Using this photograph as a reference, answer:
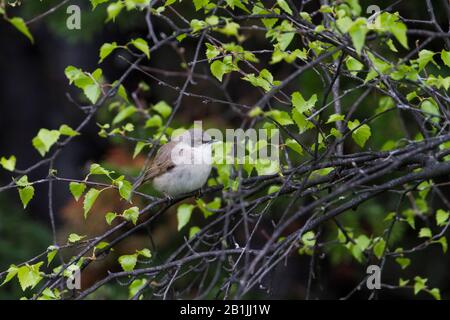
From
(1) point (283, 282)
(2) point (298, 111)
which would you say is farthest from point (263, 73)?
(1) point (283, 282)

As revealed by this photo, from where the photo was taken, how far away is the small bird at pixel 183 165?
432 centimetres

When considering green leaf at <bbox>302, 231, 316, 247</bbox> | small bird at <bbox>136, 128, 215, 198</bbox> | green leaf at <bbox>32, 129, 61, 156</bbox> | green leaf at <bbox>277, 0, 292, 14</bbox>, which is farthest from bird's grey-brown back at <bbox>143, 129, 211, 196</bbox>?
green leaf at <bbox>32, 129, 61, 156</bbox>

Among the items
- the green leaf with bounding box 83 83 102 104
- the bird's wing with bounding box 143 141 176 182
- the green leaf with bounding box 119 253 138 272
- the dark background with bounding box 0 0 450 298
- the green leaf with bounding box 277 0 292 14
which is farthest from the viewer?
the dark background with bounding box 0 0 450 298

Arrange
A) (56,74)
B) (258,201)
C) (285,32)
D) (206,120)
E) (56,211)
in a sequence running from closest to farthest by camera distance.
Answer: (285,32), (258,201), (206,120), (56,211), (56,74)

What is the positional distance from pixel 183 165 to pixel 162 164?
0.30 metres

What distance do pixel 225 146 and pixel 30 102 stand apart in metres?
8.16

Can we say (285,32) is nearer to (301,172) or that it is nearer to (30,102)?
(301,172)

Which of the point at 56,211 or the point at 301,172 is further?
the point at 56,211

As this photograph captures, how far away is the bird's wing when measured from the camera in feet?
15.3

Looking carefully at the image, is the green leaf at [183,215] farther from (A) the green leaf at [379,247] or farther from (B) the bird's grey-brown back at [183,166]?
(A) the green leaf at [379,247]

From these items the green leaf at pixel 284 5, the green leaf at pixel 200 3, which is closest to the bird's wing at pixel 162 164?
the green leaf at pixel 200 3

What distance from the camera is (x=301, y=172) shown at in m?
3.37

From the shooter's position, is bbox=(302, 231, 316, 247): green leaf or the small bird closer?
bbox=(302, 231, 316, 247): green leaf

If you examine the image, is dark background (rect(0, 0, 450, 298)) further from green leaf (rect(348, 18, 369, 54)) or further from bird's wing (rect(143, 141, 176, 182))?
green leaf (rect(348, 18, 369, 54))
